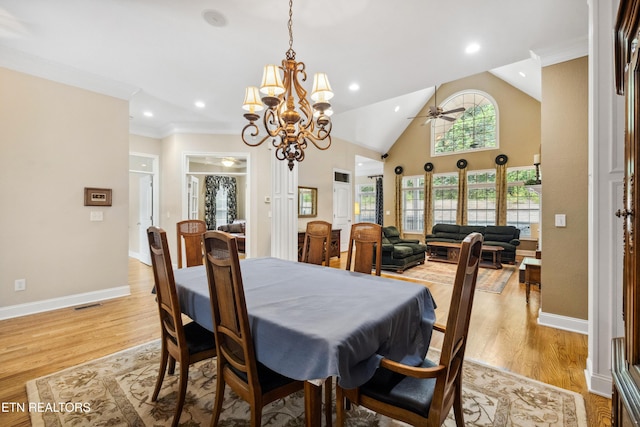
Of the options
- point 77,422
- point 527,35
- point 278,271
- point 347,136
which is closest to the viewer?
point 77,422

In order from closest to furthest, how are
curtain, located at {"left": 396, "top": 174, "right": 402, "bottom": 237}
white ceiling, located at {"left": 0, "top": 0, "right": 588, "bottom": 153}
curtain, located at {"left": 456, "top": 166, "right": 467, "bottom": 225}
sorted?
1. white ceiling, located at {"left": 0, "top": 0, "right": 588, "bottom": 153}
2. curtain, located at {"left": 456, "top": 166, "right": 467, "bottom": 225}
3. curtain, located at {"left": 396, "top": 174, "right": 402, "bottom": 237}

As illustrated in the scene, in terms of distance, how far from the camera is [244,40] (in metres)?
2.71

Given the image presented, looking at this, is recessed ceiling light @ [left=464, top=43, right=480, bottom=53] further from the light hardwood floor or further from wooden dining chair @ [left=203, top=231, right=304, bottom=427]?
wooden dining chair @ [left=203, top=231, right=304, bottom=427]

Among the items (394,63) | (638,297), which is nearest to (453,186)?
(394,63)

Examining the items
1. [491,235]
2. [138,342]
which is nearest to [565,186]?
[138,342]

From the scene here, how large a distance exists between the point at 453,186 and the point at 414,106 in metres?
2.58

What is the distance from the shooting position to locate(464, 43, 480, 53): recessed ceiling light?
273 centimetres

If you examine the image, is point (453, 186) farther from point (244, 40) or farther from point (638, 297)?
point (638, 297)

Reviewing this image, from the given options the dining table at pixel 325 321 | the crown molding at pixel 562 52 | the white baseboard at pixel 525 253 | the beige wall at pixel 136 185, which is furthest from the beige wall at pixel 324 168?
the dining table at pixel 325 321

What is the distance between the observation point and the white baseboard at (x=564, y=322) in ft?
8.94

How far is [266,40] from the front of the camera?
272cm

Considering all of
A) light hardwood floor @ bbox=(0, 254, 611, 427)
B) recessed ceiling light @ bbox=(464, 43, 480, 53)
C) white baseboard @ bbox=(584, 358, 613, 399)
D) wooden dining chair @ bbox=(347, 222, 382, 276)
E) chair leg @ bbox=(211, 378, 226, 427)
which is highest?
recessed ceiling light @ bbox=(464, 43, 480, 53)

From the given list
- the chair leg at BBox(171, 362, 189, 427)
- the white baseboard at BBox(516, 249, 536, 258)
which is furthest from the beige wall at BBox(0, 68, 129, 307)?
the white baseboard at BBox(516, 249, 536, 258)

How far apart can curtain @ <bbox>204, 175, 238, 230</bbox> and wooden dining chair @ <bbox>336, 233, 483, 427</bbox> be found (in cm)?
787
